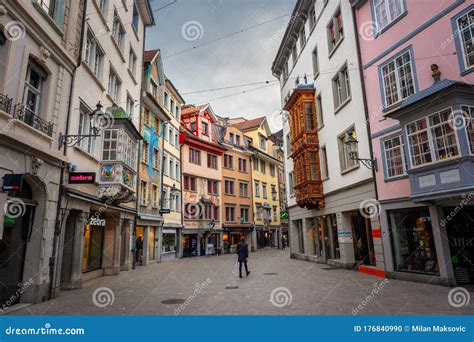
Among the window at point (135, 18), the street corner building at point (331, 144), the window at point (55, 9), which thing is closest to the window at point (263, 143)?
the street corner building at point (331, 144)

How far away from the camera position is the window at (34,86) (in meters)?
9.72

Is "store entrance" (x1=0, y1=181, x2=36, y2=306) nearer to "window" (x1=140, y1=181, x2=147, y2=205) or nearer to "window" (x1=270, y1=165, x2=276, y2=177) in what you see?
"window" (x1=140, y1=181, x2=147, y2=205)

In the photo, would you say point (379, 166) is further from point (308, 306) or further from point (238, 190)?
point (238, 190)

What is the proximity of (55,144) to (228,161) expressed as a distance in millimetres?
30402

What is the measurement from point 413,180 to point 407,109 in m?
2.58

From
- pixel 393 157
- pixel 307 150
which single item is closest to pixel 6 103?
pixel 393 157

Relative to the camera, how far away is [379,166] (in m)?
14.4

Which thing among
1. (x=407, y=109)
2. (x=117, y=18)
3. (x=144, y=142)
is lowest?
(x=407, y=109)

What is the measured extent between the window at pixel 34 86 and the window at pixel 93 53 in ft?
12.1

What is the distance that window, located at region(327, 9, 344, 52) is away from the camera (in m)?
18.2

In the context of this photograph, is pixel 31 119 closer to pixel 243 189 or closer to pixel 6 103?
pixel 6 103

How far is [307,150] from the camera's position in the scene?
21.1m

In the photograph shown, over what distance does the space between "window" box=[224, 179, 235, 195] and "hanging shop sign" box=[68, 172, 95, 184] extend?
2835cm

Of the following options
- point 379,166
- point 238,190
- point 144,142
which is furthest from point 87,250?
point 238,190
